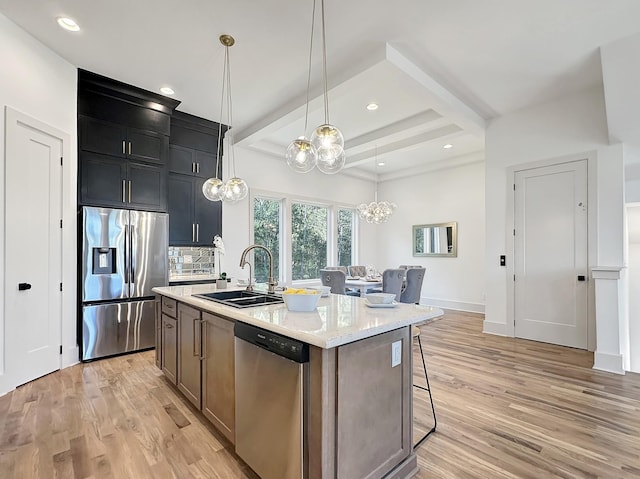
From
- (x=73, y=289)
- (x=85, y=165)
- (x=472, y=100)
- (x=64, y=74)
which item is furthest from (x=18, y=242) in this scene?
(x=472, y=100)

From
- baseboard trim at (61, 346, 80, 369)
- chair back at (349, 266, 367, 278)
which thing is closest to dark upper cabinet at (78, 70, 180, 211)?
baseboard trim at (61, 346, 80, 369)

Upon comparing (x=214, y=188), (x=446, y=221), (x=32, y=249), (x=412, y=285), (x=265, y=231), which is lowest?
(x=412, y=285)

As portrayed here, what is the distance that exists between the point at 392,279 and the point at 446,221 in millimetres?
2867

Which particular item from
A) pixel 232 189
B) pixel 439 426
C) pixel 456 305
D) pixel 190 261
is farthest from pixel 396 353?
pixel 456 305

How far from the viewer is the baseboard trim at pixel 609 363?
3.23 metres

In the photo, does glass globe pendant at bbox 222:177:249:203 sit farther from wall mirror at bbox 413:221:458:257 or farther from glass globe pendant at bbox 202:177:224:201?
Answer: wall mirror at bbox 413:221:458:257

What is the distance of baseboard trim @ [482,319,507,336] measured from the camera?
4.55 metres

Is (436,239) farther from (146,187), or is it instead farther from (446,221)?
(146,187)

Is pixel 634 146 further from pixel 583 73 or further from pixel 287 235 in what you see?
pixel 287 235

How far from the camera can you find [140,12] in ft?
8.61

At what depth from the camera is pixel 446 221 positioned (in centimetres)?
686

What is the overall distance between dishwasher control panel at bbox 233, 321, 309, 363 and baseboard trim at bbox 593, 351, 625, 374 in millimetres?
3633

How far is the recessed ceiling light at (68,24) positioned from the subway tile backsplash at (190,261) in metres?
2.61

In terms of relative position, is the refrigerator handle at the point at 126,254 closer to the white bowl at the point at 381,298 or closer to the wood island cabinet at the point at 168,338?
the wood island cabinet at the point at 168,338
